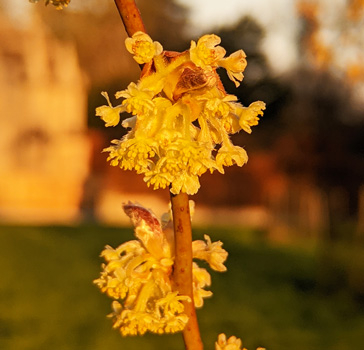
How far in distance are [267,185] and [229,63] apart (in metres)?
18.2

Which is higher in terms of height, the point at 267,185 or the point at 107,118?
the point at 267,185

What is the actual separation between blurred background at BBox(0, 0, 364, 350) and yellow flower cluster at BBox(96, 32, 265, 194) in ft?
16.2

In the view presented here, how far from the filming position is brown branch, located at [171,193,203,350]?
88 centimetres


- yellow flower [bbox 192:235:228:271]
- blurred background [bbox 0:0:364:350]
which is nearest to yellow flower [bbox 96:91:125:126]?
yellow flower [bbox 192:235:228:271]

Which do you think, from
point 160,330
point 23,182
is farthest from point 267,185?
point 160,330

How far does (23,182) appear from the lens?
2053 cm

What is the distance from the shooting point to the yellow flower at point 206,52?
88 centimetres

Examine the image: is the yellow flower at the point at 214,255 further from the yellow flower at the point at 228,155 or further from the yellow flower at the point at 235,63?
the yellow flower at the point at 235,63

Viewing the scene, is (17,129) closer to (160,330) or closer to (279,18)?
(279,18)

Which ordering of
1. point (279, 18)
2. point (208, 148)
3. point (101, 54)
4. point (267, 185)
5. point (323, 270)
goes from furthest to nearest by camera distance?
1. point (101, 54)
2. point (267, 185)
3. point (279, 18)
4. point (323, 270)
5. point (208, 148)

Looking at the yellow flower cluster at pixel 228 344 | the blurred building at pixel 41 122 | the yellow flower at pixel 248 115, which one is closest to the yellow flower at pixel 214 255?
the yellow flower cluster at pixel 228 344

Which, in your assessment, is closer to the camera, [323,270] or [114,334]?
[114,334]

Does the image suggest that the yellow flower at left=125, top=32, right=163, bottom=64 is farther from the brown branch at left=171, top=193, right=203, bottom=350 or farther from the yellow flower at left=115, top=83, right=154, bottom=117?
the brown branch at left=171, top=193, right=203, bottom=350

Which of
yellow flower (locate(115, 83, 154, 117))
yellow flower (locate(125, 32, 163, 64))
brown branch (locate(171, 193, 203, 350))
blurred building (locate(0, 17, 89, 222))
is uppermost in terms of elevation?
blurred building (locate(0, 17, 89, 222))
